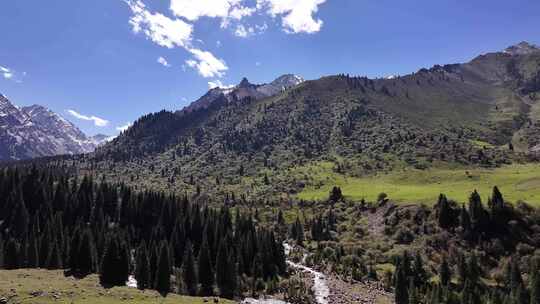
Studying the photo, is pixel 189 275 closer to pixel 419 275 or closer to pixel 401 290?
pixel 401 290

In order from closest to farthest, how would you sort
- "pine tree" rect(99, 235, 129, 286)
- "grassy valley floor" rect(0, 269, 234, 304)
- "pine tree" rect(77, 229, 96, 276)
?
"grassy valley floor" rect(0, 269, 234, 304) → "pine tree" rect(99, 235, 129, 286) → "pine tree" rect(77, 229, 96, 276)

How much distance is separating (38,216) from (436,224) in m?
124

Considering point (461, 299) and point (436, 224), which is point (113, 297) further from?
point (436, 224)

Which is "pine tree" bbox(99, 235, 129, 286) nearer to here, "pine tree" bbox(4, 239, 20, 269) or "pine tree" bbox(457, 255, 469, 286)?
"pine tree" bbox(4, 239, 20, 269)

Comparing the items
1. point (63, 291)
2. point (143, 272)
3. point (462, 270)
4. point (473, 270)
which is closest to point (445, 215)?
point (473, 270)

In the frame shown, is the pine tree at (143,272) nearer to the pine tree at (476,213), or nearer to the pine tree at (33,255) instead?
the pine tree at (33,255)

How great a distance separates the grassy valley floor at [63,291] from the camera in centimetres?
Answer: 6931

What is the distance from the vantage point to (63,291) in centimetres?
7362

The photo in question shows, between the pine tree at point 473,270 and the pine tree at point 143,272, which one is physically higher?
the pine tree at point 143,272

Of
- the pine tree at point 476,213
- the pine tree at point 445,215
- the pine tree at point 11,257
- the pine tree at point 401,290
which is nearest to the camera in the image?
the pine tree at point 401,290

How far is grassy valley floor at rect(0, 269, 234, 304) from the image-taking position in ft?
227

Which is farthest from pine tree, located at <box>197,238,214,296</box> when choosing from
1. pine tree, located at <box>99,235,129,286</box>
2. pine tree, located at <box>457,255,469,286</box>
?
pine tree, located at <box>457,255,469,286</box>

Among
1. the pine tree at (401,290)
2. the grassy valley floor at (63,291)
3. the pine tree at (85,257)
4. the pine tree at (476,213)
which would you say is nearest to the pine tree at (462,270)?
the pine tree at (401,290)

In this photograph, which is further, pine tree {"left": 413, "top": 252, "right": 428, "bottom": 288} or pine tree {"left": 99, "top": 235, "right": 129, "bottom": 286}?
pine tree {"left": 413, "top": 252, "right": 428, "bottom": 288}
